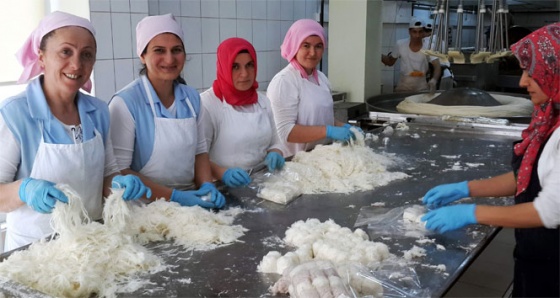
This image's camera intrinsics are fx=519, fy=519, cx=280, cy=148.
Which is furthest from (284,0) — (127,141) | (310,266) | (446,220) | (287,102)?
(310,266)

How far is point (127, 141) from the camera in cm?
218

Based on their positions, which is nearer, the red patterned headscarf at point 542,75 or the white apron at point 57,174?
the red patterned headscarf at point 542,75

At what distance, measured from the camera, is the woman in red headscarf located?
2.65m

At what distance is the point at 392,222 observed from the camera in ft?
6.47

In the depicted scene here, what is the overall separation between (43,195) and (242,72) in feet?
4.18

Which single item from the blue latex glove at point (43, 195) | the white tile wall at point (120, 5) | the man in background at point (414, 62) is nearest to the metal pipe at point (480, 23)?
the white tile wall at point (120, 5)

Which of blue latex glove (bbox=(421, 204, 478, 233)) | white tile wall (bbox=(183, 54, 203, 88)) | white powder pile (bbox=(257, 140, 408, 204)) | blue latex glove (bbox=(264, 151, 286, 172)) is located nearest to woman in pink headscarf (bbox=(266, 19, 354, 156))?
white powder pile (bbox=(257, 140, 408, 204))

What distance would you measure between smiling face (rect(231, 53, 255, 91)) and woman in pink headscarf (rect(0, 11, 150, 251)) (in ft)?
2.75

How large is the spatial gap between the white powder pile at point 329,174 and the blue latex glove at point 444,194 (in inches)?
15.0

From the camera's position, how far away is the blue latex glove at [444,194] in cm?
209

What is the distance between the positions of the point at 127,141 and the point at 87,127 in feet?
0.79

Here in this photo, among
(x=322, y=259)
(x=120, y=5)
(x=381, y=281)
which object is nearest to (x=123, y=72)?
(x=120, y=5)

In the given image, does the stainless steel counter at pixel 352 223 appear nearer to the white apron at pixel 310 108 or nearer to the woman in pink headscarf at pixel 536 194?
the woman in pink headscarf at pixel 536 194

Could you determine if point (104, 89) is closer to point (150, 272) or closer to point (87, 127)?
point (87, 127)
